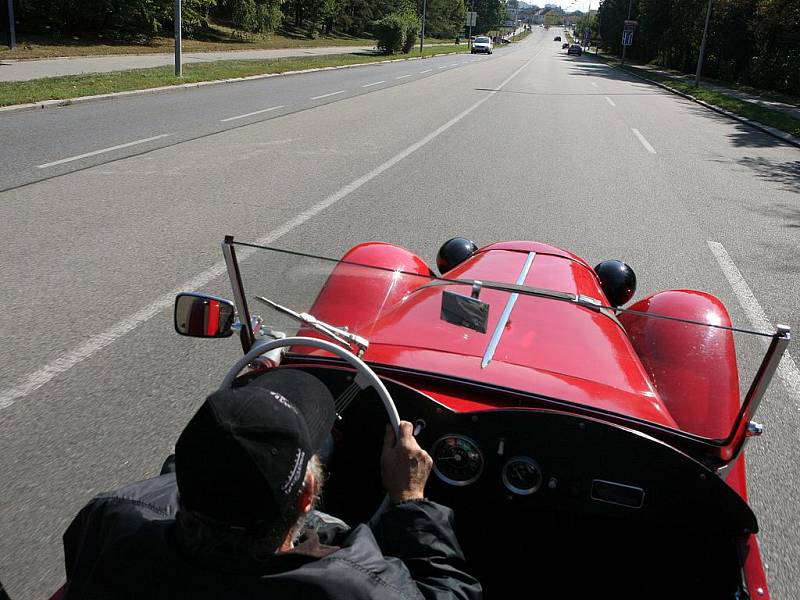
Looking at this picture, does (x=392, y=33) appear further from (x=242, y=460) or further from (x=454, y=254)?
(x=242, y=460)

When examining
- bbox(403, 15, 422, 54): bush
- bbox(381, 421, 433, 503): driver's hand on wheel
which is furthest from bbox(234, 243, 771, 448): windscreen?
bbox(403, 15, 422, 54): bush

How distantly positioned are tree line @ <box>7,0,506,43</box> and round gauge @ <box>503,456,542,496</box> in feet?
111

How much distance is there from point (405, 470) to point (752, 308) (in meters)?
4.51

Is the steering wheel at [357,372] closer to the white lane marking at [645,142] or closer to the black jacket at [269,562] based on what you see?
the black jacket at [269,562]

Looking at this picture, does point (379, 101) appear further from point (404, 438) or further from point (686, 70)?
point (686, 70)

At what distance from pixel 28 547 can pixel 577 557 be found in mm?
1975

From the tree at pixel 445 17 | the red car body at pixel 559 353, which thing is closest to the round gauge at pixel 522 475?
the red car body at pixel 559 353

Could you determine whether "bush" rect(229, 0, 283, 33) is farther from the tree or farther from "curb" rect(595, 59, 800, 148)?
the tree

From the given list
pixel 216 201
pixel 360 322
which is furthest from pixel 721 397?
pixel 216 201

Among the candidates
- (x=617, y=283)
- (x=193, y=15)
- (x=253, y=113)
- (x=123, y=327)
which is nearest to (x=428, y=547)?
(x=617, y=283)

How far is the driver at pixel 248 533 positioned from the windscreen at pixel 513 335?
28.6 inches

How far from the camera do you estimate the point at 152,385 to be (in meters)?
3.90

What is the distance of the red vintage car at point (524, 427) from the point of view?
2.01 meters

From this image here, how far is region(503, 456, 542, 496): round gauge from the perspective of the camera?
207cm
